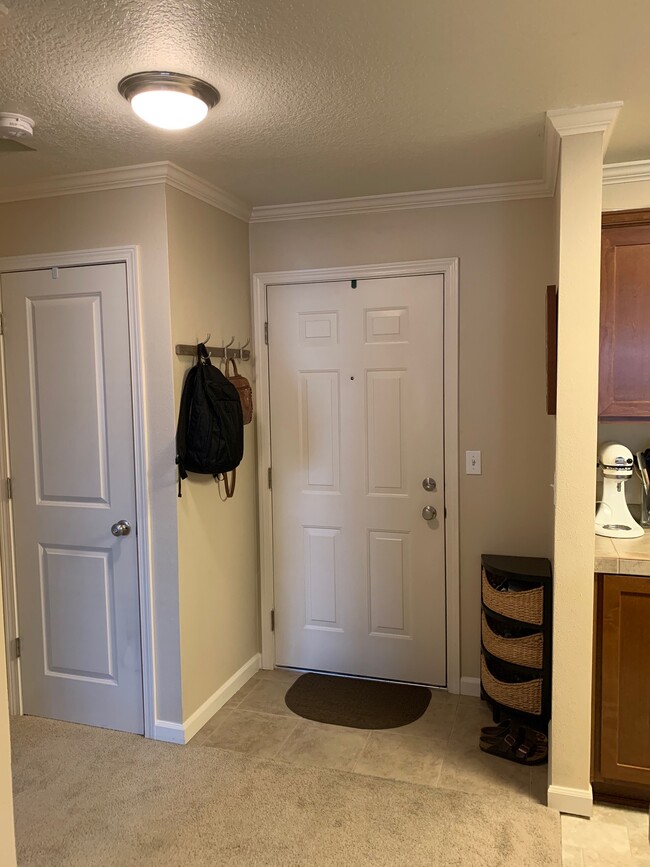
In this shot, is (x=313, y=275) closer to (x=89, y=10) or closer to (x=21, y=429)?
(x=21, y=429)

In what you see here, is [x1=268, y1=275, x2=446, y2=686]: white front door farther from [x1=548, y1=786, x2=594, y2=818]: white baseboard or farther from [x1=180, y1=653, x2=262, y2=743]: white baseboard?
[x1=548, y1=786, x2=594, y2=818]: white baseboard

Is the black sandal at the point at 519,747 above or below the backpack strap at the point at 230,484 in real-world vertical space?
below

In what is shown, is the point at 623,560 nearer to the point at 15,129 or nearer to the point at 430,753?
the point at 430,753

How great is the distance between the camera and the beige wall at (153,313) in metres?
2.67

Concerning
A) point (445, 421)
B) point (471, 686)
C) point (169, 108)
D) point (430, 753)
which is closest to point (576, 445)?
point (445, 421)

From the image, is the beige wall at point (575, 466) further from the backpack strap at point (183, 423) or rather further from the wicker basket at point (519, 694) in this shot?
the backpack strap at point (183, 423)

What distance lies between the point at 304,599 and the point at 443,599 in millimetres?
712

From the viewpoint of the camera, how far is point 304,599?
11.2 ft

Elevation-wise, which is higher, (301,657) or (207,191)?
(207,191)

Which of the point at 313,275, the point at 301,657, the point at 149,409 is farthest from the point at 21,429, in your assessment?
the point at 301,657

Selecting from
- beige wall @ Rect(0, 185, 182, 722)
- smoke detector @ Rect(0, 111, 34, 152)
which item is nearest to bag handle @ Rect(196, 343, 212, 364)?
beige wall @ Rect(0, 185, 182, 722)

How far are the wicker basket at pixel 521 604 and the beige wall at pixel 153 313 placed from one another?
134cm

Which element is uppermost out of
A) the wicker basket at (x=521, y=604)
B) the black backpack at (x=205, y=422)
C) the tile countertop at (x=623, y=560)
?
the black backpack at (x=205, y=422)

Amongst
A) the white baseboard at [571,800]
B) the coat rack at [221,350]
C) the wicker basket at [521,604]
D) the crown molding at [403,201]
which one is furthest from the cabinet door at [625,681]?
the coat rack at [221,350]
